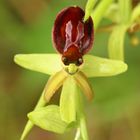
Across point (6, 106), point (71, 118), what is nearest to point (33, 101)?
point (6, 106)

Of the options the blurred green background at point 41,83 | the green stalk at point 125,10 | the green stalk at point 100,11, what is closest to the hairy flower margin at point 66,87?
the green stalk at point 100,11

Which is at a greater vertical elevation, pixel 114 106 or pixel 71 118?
pixel 71 118

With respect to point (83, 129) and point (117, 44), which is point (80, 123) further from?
point (117, 44)

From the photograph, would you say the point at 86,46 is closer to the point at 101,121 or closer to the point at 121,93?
the point at 121,93

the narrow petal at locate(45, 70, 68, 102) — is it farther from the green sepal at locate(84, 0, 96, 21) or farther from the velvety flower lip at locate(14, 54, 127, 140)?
the green sepal at locate(84, 0, 96, 21)

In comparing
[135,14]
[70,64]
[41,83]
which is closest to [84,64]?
[70,64]

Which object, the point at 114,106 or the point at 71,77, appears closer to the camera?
the point at 71,77
